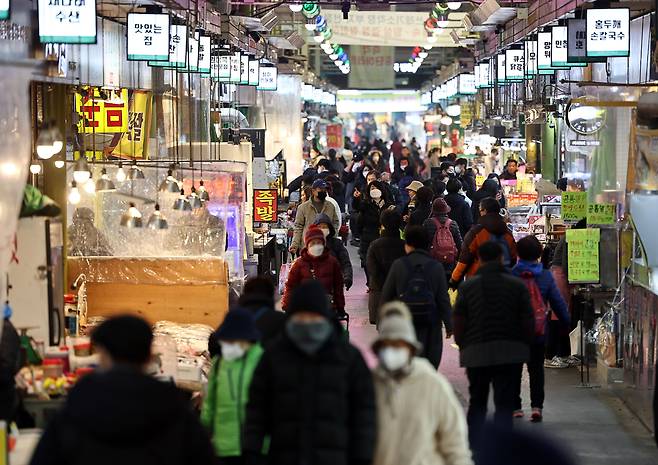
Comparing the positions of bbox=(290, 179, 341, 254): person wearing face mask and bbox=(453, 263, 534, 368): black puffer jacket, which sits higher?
bbox=(290, 179, 341, 254): person wearing face mask

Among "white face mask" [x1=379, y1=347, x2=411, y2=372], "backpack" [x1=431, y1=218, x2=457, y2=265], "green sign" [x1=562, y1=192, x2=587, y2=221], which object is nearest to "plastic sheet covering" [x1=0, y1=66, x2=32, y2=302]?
"white face mask" [x1=379, y1=347, x2=411, y2=372]

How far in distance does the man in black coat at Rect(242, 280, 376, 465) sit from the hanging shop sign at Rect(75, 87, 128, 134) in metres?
11.9

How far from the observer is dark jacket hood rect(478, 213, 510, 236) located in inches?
505

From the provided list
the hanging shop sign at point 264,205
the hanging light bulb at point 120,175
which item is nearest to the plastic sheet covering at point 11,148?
the hanging light bulb at point 120,175

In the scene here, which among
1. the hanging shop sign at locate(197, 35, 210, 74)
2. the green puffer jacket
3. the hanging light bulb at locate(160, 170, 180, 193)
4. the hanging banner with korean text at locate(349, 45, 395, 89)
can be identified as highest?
the hanging banner with korean text at locate(349, 45, 395, 89)

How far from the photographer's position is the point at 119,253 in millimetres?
14156

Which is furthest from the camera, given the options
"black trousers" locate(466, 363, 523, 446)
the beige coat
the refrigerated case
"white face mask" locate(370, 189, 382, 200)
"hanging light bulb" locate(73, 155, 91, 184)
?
"white face mask" locate(370, 189, 382, 200)

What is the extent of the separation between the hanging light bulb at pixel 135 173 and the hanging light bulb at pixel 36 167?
1.31m

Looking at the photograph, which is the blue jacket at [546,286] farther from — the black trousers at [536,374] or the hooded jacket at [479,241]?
the hooded jacket at [479,241]

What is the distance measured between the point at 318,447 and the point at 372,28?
28.0m

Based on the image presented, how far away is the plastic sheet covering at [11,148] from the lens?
741cm

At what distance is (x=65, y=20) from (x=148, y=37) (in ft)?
12.7

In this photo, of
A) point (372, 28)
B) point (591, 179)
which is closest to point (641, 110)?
point (591, 179)

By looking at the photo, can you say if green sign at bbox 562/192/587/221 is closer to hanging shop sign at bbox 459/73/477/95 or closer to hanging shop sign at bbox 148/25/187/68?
hanging shop sign at bbox 148/25/187/68
